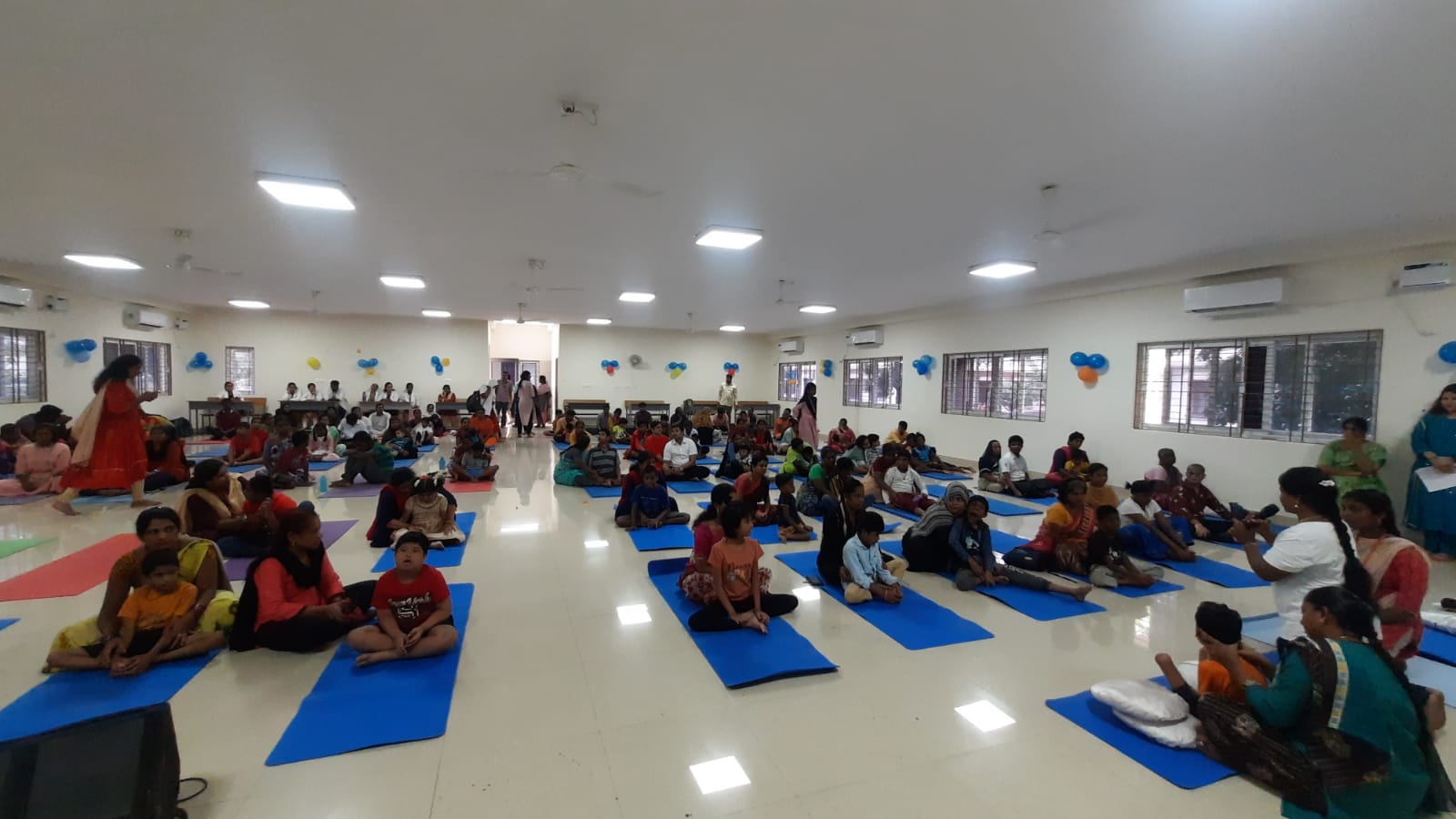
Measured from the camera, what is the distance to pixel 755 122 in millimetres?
3404

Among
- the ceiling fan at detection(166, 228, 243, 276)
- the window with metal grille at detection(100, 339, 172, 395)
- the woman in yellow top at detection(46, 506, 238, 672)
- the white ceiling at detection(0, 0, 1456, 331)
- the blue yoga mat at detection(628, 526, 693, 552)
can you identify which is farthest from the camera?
the window with metal grille at detection(100, 339, 172, 395)

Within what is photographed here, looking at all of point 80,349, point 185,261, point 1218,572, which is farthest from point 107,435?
point 1218,572

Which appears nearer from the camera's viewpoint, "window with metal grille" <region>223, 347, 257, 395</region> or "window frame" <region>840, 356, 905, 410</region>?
"window frame" <region>840, 356, 905, 410</region>

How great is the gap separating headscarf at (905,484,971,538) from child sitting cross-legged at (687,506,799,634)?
5.20 feet

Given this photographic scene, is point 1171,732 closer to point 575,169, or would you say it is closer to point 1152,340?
point 575,169

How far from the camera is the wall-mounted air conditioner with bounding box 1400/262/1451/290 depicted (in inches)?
210

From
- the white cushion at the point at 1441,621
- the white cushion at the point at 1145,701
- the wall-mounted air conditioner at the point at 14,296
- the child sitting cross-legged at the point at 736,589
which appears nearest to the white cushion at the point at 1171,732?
the white cushion at the point at 1145,701

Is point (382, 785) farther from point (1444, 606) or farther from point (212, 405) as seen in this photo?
point (212, 405)

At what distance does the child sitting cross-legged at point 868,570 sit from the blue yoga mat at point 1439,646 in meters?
2.87

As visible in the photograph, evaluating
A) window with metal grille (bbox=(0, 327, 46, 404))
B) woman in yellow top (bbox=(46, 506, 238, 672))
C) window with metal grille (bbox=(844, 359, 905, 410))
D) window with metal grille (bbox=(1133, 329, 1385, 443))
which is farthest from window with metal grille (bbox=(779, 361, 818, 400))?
window with metal grille (bbox=(0, 327, 46, 404))

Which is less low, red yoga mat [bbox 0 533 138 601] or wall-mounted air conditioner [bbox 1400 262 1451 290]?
wall-mounted air conditioner [bbox 1400 262 1451 290]

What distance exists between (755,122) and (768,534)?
3.96m

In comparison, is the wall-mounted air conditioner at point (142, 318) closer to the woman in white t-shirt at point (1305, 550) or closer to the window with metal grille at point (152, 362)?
the window with metal grille at point (152, 362)

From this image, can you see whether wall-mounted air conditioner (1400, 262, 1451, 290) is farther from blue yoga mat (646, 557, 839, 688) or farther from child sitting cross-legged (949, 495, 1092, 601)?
blue yoga mat (646, 557, 839, 688)
